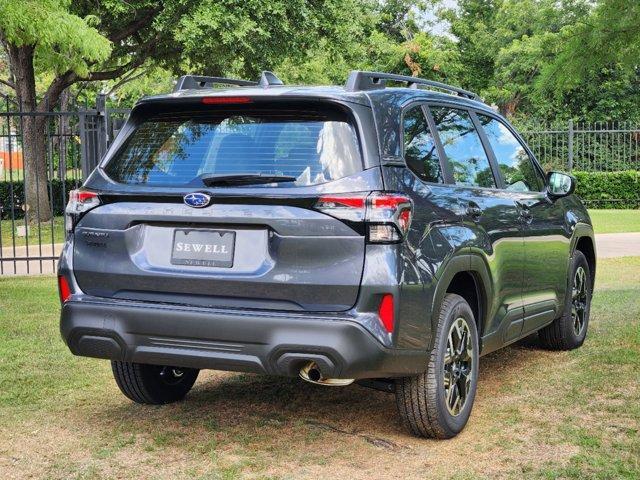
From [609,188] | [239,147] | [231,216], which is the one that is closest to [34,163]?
[609,188]

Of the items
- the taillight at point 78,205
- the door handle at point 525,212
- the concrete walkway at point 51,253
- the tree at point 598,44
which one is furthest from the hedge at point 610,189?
the taillight at point 78,205

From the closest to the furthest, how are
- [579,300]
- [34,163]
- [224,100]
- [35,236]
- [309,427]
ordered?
[224,100]
[309,427]
[579,300]
[35,236]
[34,163]

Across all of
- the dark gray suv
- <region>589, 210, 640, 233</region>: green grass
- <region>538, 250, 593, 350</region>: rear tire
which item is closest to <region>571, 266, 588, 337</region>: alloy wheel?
<region>538, 250, 593, 350</region>: rear tire

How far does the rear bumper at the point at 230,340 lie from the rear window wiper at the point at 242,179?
0.61 meters

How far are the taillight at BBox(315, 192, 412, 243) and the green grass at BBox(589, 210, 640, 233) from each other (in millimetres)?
15799

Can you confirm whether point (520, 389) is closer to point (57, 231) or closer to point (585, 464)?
point (585, 464)

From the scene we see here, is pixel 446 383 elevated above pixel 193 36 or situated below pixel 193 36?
below

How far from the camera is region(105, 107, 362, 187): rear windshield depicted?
164 inches

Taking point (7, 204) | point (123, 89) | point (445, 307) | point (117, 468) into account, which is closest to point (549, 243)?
point (445, 307)

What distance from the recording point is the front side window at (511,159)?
5.80m

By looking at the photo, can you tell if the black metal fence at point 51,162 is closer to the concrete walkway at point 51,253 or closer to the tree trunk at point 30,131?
the concrete walkway at point 51,253

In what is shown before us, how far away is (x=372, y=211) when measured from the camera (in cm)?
400

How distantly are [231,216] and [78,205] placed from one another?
3.06 feet

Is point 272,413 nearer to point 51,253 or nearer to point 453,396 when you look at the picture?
point 453,396
